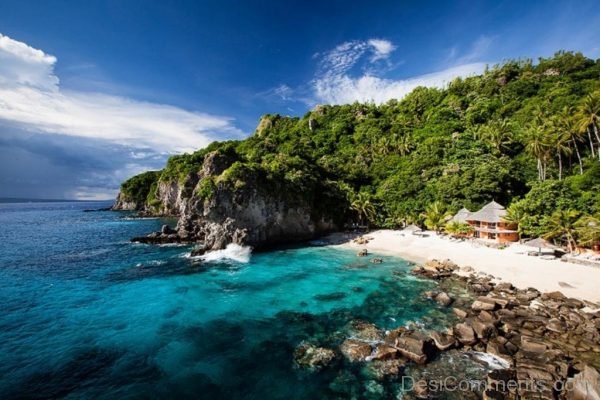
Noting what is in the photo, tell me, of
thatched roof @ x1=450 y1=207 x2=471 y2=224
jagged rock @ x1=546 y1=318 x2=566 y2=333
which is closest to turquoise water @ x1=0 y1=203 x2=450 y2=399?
jagged rock @ x1=546 y1=318 x2=566 y2=333

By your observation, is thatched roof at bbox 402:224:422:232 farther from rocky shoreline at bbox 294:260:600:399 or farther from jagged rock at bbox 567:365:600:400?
jagged rock at bbox 567:365:600:400

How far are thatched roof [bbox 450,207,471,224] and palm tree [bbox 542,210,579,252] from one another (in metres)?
10.2

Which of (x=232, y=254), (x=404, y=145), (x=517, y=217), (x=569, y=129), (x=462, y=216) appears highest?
(x=404, y=145)

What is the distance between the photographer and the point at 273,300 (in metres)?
20.9

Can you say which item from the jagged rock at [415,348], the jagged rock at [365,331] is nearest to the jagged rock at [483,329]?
the jagged rock at [415,348]

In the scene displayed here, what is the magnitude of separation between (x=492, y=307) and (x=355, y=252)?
59.7ft

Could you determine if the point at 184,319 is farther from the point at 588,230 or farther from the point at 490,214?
the point at 490,214

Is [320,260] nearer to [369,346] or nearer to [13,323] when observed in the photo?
[369,346]

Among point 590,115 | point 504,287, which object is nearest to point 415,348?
point 504,287

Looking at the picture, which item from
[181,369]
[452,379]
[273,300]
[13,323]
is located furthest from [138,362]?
[452,379]

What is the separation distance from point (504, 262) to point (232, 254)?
97.2ft

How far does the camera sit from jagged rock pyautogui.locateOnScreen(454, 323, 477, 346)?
1391cm

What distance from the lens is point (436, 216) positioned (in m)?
42.5

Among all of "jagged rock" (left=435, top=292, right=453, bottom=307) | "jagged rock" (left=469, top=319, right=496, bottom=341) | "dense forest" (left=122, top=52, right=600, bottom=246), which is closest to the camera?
"jagged rock" (left=469, top=319, right=496, bottom=341)
